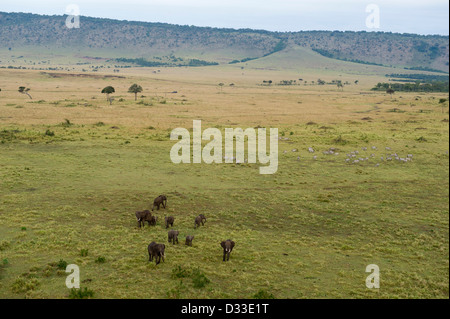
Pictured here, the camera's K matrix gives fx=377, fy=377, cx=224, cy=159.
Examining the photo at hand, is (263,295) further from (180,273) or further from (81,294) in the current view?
(81,294)

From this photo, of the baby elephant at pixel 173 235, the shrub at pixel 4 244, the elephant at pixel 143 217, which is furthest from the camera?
the elephant at pixel 143 217

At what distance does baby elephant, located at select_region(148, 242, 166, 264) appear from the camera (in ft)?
Answer: 45.0

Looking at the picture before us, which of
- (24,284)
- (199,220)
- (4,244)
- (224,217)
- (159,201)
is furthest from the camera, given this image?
(159,201)

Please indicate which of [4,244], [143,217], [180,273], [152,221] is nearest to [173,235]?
[152,221]

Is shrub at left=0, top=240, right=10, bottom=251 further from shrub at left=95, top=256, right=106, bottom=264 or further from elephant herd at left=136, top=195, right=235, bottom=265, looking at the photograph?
elephant herd at left=136, top=195, right=235, bottom=265

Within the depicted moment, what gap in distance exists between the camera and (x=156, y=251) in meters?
13.8

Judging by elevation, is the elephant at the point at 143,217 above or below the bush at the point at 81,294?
above

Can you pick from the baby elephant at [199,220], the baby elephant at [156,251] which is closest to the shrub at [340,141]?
the baby elephant at [199,220]

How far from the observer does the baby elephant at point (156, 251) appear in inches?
539

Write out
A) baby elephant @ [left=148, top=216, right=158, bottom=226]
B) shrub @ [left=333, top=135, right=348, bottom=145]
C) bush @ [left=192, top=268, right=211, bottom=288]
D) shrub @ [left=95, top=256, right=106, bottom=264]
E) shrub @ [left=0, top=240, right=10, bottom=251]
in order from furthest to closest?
shrub @ [left=333, top=135, right=348, bottom=145]
baby elephant @ [left=148, top=216, right=158, bottom=226]
shrub @ [left=0, top=240, right=10, bottom=251]
shrub @ [left=95, top=256, right=106, bottom=264]
bush @ [left=192, top=268, right=211, bottom=288]

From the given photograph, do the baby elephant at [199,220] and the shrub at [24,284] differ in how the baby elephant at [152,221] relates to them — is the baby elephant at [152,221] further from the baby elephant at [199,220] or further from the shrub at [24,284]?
the shrub at [24,284]

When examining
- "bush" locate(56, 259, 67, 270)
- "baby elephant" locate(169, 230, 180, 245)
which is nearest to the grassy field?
"bush" locate(56, 259, 67, 270)

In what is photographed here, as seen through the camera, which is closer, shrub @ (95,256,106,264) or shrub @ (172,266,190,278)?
shrub @ (172,266,190,278)

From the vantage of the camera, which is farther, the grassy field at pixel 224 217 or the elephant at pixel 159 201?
the elephant at pixel 159 201
